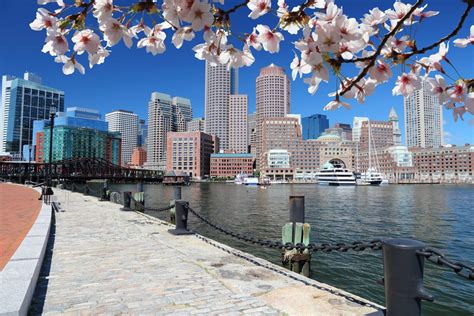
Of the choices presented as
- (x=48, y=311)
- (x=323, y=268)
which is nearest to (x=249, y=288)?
(x=48, y=311)

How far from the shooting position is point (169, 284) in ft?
20.6

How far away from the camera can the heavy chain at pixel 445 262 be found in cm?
334

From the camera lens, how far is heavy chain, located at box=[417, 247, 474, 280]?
3342mm

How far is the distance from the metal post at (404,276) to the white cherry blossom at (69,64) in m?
3.47

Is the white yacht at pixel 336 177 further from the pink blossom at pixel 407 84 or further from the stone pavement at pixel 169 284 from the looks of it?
the pink blossom at pixel 407 84

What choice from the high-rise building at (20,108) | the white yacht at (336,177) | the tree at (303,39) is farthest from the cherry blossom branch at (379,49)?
the high-rise building at (20,108)

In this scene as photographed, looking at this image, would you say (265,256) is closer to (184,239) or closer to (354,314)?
(184,239)

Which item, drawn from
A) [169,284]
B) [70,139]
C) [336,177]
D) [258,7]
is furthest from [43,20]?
[70,139]

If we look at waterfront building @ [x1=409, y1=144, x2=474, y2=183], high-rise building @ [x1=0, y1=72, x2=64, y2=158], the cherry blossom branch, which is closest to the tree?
the cherry blossom branch

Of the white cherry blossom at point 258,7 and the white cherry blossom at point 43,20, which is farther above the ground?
the white cherry blossom at point 258,7

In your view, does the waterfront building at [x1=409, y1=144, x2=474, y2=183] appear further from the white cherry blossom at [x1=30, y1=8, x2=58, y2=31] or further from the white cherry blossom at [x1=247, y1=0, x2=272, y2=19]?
the white cherry blossom at [x1=30, y1=8, x2=58, y2=31]

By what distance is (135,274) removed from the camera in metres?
6.93

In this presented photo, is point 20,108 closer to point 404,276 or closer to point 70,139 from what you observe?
point 70,139

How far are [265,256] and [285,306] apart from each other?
336 inches
